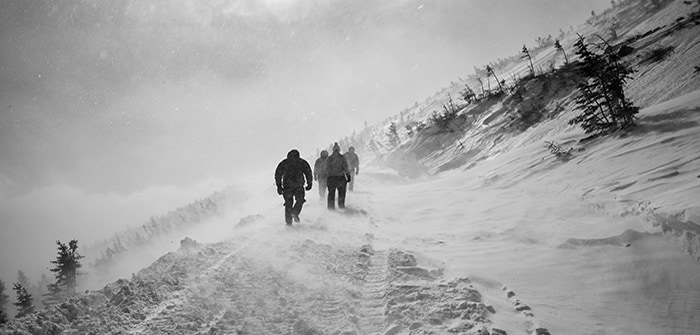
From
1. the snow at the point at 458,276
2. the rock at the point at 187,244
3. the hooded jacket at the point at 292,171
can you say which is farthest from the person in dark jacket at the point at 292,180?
the rock at the point at 187,244

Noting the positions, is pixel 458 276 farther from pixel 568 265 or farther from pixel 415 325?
pixel 568 265

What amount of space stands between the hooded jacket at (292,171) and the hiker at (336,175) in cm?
185

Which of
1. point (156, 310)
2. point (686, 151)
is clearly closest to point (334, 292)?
point (156, 310)

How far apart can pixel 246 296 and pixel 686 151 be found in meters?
9.78

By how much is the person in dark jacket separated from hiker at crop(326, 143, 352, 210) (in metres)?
1.83

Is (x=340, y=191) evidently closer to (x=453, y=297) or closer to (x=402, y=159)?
(x=453, y=297)

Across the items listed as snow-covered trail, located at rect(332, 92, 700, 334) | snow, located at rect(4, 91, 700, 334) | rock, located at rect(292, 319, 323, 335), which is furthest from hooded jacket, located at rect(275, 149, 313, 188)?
rock, located at rect(292, 319, 323, 335)

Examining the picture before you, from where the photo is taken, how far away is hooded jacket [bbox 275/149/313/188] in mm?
7957

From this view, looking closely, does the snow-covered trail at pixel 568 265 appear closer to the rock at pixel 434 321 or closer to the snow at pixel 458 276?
the snow at pixel 458 276

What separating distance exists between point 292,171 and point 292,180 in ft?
0.85

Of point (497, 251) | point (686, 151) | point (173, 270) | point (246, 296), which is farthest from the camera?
point (686, 151)

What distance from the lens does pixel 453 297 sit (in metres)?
3.43

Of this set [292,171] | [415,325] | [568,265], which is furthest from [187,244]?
[568,265]

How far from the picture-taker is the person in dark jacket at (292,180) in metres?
7.84
